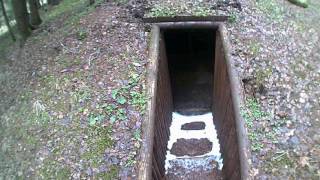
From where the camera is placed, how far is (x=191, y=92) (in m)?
14.7

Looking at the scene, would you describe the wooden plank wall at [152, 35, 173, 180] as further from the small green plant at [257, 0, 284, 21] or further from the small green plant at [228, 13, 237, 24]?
the small green plant at [257, 0, 284, 21]

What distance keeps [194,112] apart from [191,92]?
3.78 ft

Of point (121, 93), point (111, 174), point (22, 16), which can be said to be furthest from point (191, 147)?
point (22, 16)

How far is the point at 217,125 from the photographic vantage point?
1216 centimetres

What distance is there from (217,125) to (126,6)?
17.9 ft

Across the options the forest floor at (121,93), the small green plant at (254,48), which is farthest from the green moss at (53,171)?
the small green plant at (254,48)

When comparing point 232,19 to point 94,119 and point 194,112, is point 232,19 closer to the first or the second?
point 194,112

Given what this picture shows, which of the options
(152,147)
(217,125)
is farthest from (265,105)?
(152,147)

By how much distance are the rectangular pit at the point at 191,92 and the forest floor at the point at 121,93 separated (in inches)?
12.4

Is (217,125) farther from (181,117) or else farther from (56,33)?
(56,33)

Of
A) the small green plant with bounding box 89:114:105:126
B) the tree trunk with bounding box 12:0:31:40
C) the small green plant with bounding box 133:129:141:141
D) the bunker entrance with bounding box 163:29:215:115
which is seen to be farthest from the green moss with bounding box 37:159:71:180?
the tree trunk with bounding box 12:0:31:40

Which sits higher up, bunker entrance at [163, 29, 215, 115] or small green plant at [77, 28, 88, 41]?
small green plant at [77, 28, 88, 41]

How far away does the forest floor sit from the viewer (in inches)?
354

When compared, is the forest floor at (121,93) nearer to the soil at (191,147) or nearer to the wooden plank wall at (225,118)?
the wooden plank wall at (225,118)
